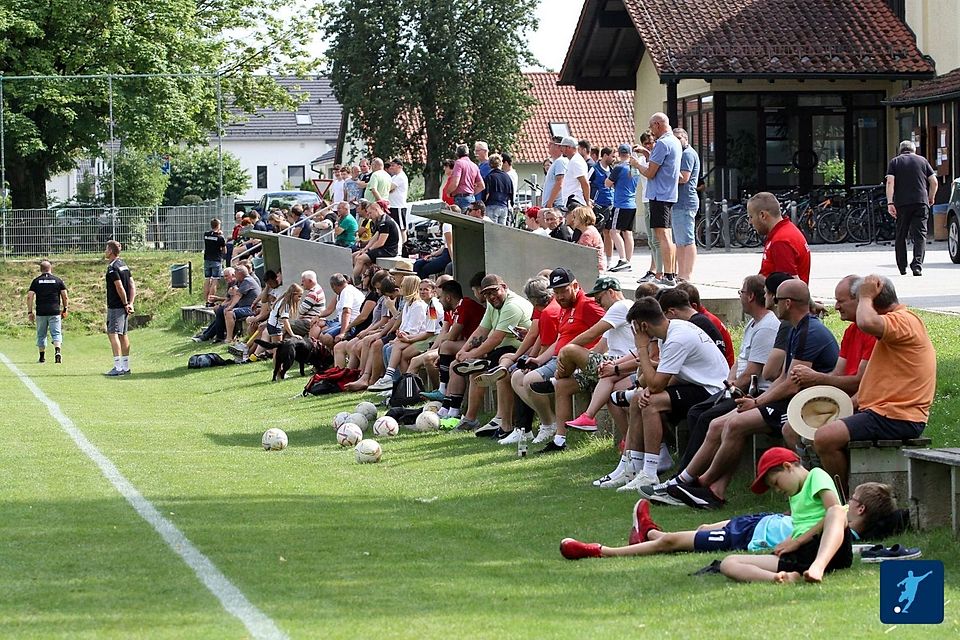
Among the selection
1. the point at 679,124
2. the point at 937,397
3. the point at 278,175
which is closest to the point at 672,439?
the point at 937,397

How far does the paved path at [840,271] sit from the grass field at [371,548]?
284cm

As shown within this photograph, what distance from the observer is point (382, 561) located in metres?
9.11

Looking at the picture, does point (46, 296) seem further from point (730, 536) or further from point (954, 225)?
point (730, 536)

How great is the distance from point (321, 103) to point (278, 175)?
653 cm

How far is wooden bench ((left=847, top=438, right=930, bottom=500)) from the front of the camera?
948 centimetres

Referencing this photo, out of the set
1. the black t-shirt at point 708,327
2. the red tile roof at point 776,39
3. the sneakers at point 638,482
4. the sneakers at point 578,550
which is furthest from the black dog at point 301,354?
the sneakers at point 578,550

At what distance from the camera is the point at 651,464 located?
38.1ft

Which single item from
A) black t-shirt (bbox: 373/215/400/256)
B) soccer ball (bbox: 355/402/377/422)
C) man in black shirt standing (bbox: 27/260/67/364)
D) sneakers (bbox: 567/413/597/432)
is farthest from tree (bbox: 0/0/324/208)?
sneakers (bbox: 567/413/597/432)

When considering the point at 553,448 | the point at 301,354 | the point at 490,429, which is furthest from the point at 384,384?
the point at 553,448

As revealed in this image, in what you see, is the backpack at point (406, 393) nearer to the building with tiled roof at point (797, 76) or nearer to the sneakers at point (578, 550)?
the sneakers at point (578, 550)

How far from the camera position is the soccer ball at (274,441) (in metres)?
15.4

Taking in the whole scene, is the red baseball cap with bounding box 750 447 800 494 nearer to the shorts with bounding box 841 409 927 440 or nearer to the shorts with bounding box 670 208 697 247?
the shorts with bounding box 841 409 927 440

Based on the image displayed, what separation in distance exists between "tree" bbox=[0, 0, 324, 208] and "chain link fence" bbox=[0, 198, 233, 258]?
359 centimetres

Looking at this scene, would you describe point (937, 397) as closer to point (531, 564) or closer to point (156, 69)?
point (531, 564)
